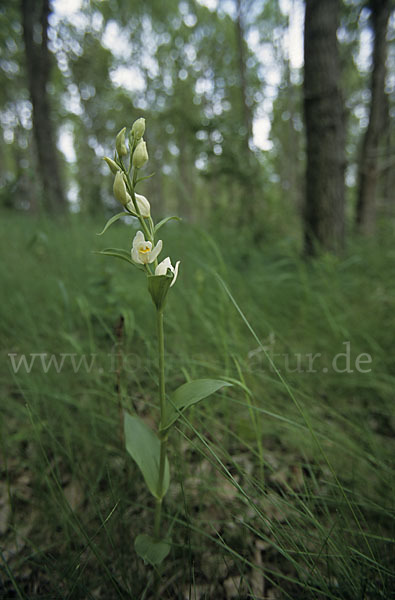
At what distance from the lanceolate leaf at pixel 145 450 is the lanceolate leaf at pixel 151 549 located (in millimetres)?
102

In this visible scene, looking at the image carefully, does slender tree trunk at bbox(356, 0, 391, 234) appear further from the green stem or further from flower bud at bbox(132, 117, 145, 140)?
the green stem

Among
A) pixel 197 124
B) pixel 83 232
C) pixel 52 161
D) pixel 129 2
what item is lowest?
pixel 83 232

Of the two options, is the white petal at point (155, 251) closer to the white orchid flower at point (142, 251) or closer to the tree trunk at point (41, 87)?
the white orchid flower at point (142, 251)

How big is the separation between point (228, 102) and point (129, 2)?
657 cm

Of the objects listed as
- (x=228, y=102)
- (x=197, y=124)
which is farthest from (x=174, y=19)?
(x=197, y=124)

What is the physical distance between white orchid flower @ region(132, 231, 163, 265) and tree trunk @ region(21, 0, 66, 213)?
5877 millimetres

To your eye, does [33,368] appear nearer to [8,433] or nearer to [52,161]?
[8,433]

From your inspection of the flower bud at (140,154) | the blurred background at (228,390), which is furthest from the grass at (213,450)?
the flower bud at (140,154)

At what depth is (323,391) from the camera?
4.22ft

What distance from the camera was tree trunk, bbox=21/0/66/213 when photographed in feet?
19.3

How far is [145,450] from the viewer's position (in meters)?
0.76

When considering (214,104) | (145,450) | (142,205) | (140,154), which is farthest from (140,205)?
(214,104)

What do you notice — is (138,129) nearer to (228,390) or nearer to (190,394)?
(190,394)

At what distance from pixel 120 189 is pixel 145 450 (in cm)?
63
